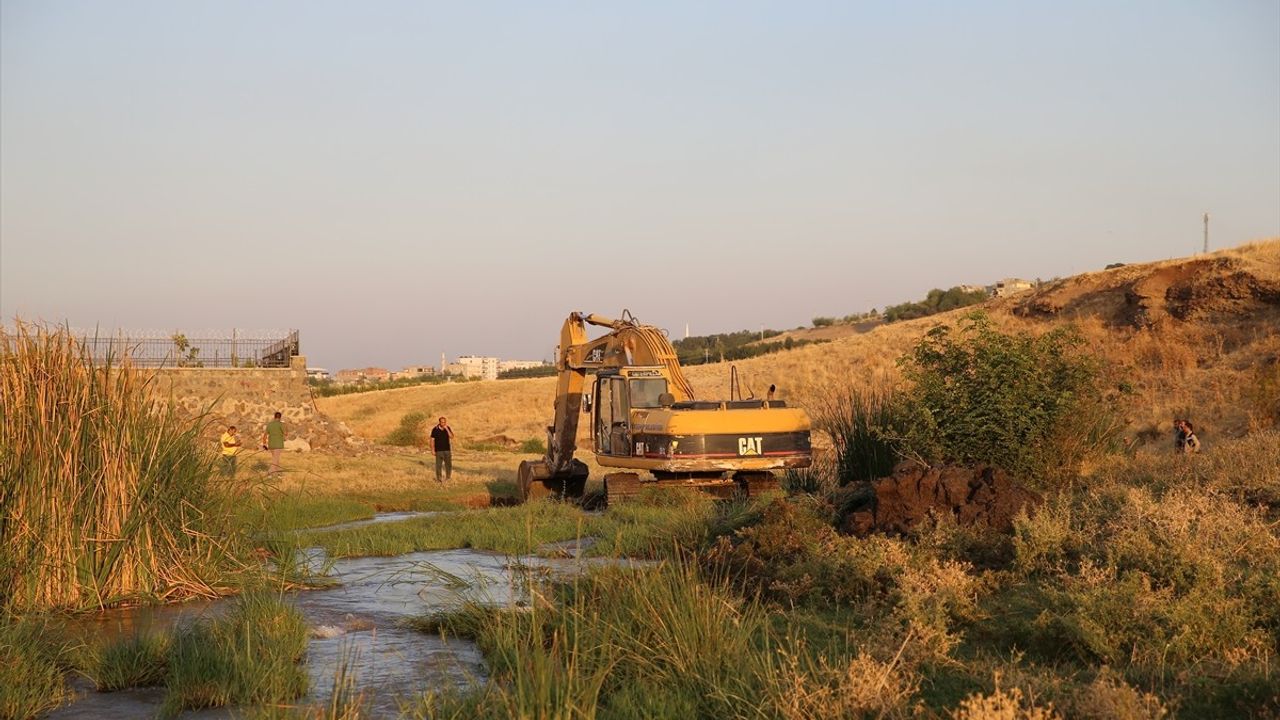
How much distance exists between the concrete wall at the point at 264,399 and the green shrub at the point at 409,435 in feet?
32.2

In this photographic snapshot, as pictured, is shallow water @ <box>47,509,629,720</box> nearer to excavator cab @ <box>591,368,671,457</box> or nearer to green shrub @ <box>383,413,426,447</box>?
excavator cab @ <box>591,368,671,457</box>

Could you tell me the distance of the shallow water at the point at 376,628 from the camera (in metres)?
7.70

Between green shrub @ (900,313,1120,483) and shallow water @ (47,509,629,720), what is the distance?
19.2ft

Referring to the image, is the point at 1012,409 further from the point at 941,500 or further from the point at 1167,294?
the point at 1167,294

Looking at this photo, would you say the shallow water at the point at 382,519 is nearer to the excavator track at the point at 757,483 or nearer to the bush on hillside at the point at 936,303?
the excavator track at the point at 757,483

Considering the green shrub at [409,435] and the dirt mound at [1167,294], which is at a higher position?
the dirt mound at [1167,294]

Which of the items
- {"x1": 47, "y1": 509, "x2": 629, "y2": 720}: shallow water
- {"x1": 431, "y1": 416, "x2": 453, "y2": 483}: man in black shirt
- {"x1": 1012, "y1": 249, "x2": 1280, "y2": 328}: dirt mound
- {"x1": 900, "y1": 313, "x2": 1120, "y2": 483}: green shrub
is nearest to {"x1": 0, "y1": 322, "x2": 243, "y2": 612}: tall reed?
{"x1": 47, "y1": 509, "x2": 629, "y2": 720}: shallow water

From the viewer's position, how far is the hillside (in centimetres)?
3434

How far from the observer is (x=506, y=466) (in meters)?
34.6

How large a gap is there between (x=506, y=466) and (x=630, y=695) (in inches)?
1101

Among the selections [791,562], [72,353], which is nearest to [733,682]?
[791,562]

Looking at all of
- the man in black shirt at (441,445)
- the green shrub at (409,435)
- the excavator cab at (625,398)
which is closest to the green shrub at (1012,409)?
the excavator cab at (625,398)

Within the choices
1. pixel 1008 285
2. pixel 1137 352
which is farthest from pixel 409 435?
pixel 1008 285

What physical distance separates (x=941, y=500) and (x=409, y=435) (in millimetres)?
40912
